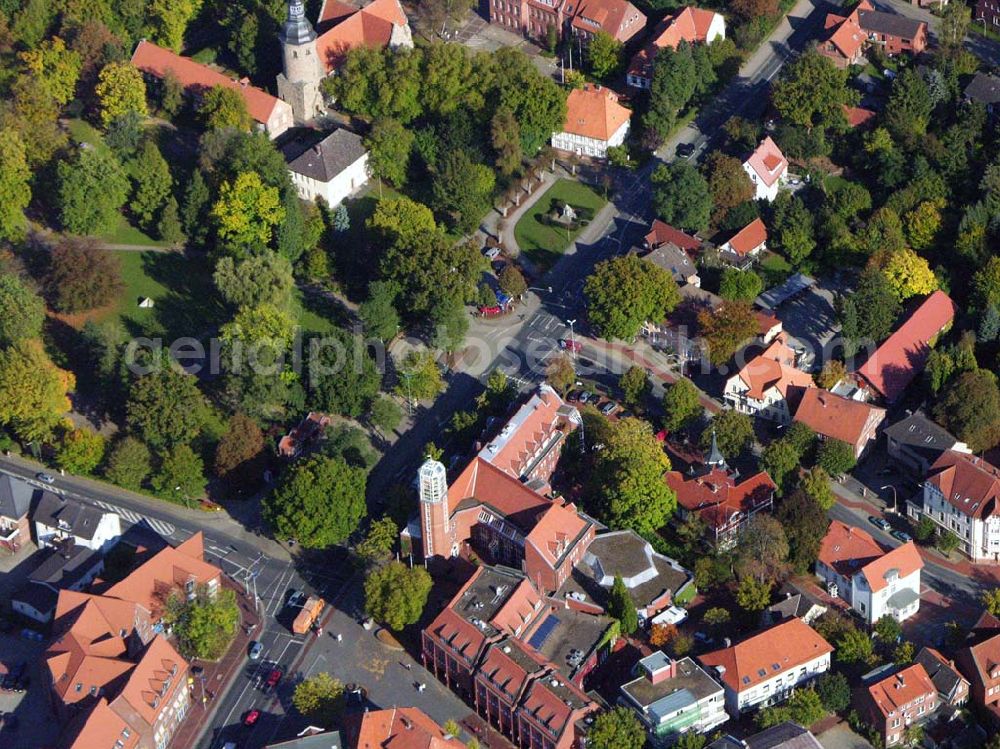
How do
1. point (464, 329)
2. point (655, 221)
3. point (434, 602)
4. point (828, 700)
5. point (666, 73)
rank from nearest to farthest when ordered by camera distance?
1. point (828, 700)
2. point (434, 602)
3. point (464, 329)
4. point (655, 221)
5. point (666, 73)

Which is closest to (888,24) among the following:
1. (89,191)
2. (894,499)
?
(894,499)

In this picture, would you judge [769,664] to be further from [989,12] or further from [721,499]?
[989,12]

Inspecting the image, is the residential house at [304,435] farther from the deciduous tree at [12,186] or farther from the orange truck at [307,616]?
the deciduous tree at [12,186]

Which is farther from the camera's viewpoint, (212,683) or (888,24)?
(888,24)

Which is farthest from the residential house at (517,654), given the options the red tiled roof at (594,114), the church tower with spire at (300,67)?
the church tower with spire at (300,67)

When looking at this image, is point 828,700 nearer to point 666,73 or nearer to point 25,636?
point 25,636

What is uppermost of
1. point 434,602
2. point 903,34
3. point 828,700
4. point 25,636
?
point 903,34

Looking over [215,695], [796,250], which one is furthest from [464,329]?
[215,695]
